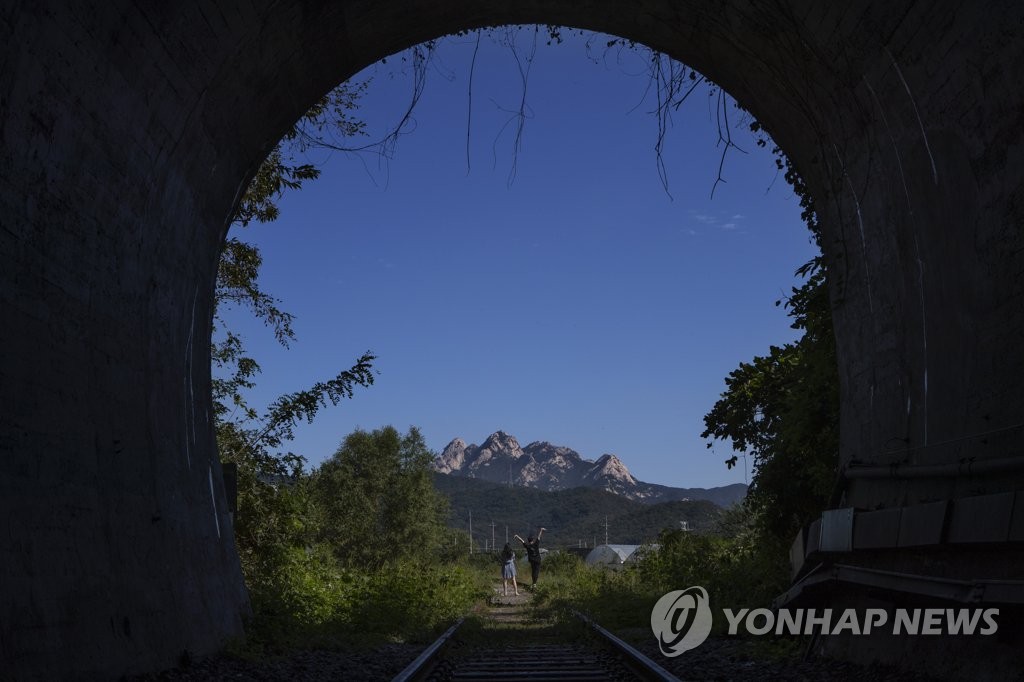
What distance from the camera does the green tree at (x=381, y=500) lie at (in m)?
53.6

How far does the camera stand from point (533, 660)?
8.66m

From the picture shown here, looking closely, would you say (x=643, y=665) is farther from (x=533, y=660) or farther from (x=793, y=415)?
(x=793, y=415)

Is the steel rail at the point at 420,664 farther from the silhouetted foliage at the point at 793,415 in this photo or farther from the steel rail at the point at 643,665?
the silhouetted foliage at the point at 793,415

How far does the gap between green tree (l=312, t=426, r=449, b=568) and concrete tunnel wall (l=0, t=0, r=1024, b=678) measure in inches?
1725

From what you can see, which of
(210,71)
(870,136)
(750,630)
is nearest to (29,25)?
(210,71)

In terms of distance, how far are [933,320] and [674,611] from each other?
705 cm

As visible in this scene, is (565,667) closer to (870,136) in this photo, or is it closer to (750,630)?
(750,630)

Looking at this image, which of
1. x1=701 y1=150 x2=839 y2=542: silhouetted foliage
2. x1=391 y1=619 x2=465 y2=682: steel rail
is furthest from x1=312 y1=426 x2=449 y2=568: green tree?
x1=391 y1=619 x2=465 y2=682: steel rail

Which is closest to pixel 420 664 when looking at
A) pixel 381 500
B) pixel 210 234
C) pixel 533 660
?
pixel 533 660

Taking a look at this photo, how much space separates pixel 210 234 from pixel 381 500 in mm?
52965

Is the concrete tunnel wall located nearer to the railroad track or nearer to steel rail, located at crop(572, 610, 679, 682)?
the railroad track

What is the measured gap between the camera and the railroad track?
736cm

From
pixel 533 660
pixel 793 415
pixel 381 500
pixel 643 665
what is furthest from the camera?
Result: pixel 381 500

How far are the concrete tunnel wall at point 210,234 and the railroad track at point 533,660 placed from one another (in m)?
1.99
